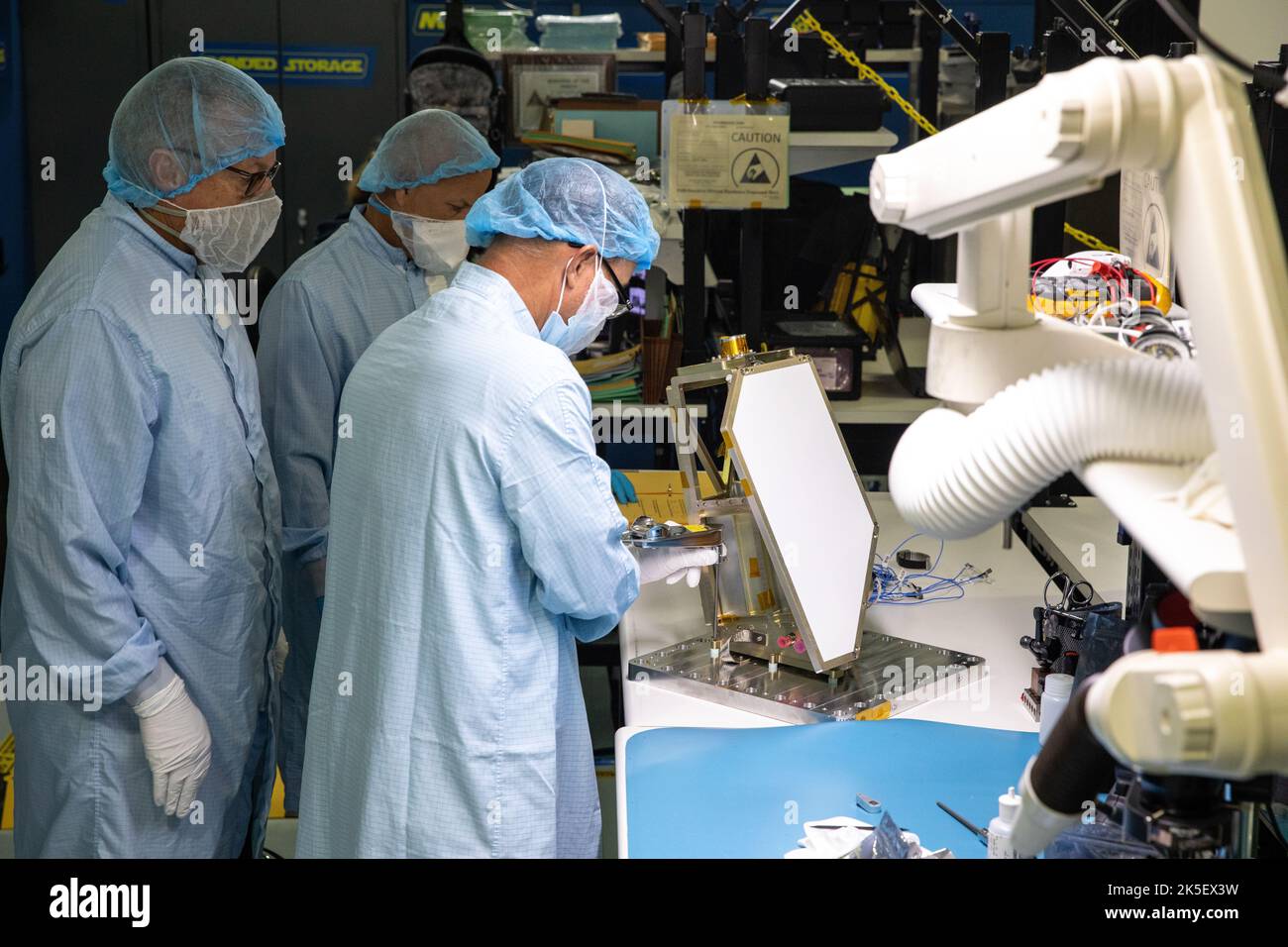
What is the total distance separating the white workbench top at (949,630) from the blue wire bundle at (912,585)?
0.07ft

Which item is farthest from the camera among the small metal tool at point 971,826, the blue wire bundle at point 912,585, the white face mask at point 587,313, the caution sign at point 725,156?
the caution sign at point 725,156

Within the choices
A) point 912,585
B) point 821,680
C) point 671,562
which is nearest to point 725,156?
point 912,585

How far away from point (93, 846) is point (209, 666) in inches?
12.9

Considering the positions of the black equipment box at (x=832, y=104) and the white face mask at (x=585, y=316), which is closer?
the white face mask at (x=585, y=316)

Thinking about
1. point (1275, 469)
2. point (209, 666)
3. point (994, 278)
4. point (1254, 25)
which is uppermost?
point (1254, 25)

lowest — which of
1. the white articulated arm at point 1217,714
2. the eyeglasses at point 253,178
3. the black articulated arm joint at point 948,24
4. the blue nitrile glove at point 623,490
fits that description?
the blue nitrile glove at point 623,490

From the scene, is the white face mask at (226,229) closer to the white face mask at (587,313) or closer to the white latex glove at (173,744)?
the white face mask at (587,313)

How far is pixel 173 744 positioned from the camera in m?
2.08

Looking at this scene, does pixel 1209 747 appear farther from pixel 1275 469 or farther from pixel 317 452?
pixel 317 452

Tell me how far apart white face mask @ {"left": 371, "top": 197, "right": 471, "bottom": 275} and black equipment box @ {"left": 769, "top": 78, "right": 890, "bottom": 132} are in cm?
100

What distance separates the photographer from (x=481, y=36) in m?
5.52

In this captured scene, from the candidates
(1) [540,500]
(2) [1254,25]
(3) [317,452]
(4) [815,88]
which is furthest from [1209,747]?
(2) [1254,25]

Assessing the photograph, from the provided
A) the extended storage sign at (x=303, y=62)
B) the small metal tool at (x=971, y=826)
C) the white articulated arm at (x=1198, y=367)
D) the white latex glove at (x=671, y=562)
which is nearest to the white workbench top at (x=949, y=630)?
the white latex glove at (x=671, y=562)

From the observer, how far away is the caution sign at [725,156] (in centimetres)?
316
